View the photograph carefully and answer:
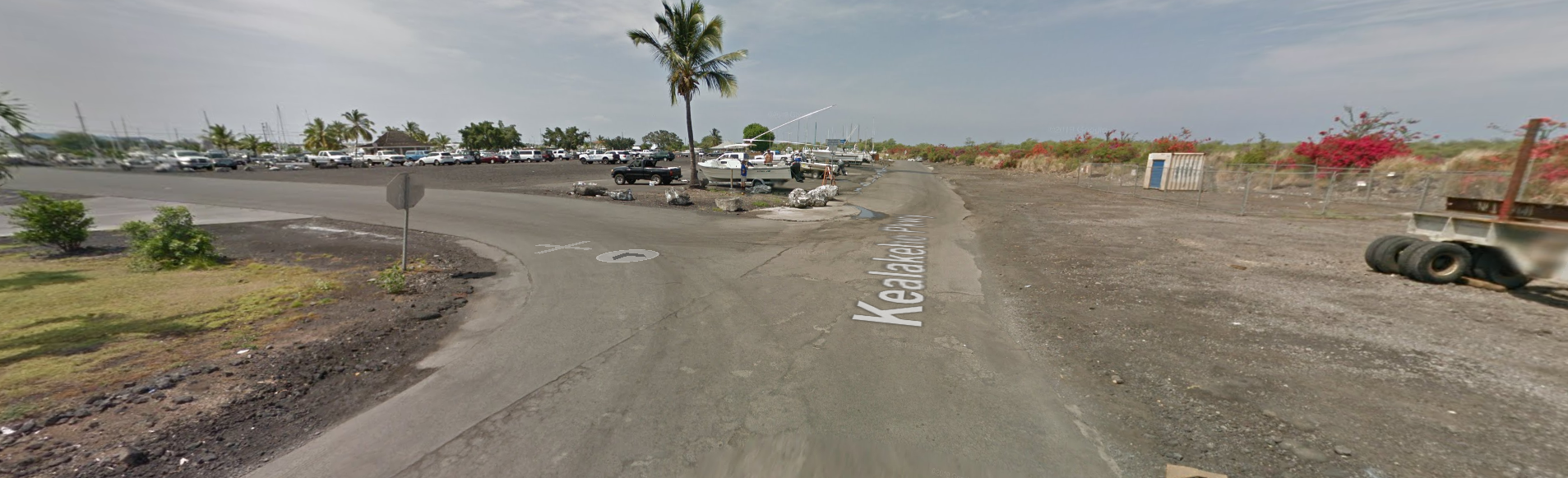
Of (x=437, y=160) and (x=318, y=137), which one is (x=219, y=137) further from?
(x=437, y=160)

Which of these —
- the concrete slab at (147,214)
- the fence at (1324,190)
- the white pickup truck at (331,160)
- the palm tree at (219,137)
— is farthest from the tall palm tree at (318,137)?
the fence at (1324,190)

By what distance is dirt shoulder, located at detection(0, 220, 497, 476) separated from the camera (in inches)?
129

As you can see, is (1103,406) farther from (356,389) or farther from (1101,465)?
(356,389)

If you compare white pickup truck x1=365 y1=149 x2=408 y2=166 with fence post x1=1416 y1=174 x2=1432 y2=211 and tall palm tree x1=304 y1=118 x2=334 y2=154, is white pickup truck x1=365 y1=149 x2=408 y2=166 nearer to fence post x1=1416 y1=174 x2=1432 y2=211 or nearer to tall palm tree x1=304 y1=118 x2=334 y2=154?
tall palm tree x1=304 y1=118 x2=334 y2=154

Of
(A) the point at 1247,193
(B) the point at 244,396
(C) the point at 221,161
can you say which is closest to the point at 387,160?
(C) the point at 221,161

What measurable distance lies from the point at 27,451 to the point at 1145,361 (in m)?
8.53

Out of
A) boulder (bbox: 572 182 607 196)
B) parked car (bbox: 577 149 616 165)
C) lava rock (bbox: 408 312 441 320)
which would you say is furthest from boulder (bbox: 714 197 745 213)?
parked car (bbox: 577 149 616 165)

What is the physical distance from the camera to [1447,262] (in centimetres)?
760

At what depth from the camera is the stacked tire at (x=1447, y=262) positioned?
23.4 feet

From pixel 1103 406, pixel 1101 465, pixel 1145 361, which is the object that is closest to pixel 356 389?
pixel 1101 465

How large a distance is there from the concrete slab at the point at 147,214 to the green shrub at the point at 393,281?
38.4 ft

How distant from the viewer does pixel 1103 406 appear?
4070 millimetres

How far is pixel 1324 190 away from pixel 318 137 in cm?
12504

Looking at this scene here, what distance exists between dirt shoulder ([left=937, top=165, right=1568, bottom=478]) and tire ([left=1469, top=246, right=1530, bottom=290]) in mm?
268
